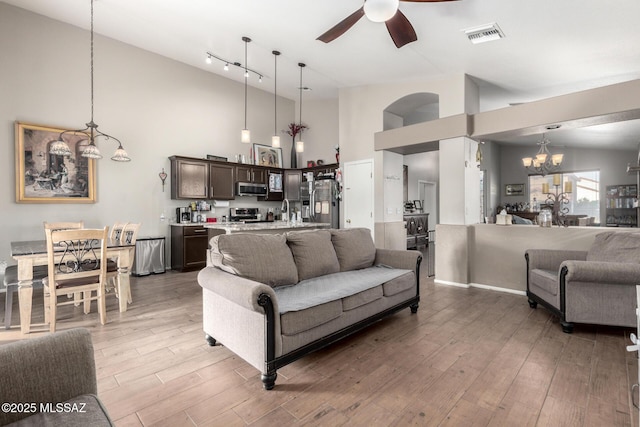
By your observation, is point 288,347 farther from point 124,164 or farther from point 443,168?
point 124,164

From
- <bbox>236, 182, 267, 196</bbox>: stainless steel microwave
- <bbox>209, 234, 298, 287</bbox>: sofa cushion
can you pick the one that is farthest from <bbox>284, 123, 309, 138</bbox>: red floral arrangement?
<bbox>209, 234, 298, 287</bbox>: sofa cushion

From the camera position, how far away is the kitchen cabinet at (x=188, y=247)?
5852 mm

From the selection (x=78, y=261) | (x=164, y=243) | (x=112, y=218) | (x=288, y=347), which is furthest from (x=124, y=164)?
(x=288, y=347)

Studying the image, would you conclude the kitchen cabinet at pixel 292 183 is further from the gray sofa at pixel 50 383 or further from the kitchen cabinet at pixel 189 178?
the gray sofa at pixel 50 383

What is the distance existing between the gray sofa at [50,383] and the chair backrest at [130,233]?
115 inches

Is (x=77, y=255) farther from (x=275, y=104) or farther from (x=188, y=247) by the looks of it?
(x=275, y=104)

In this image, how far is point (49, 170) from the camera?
4871 millimetres

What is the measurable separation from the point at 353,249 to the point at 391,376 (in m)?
1.57

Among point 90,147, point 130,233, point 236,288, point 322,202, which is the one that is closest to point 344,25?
point 236,288

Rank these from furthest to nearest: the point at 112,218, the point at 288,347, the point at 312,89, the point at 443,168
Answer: the point at 312,89 → the point at 112,218 → the point at 443,168 → the point at 288,347

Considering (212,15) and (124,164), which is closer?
(212,15)

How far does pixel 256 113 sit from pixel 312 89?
155 centimetres

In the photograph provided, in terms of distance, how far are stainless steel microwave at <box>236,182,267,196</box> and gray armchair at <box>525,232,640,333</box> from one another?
580 cm

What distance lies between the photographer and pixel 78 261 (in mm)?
3154
